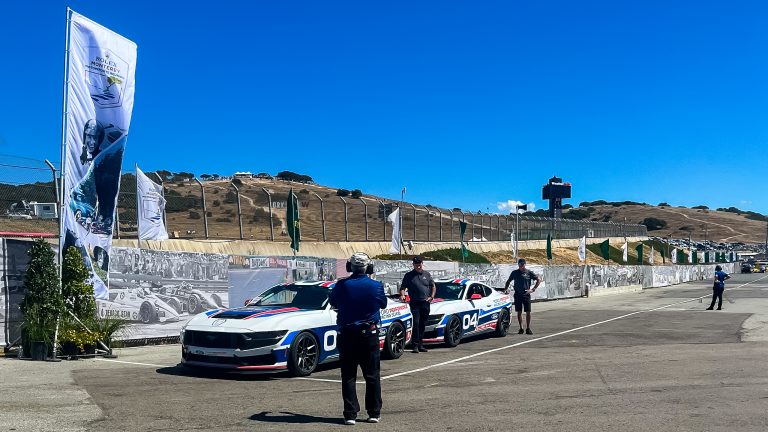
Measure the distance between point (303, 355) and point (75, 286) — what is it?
4.23m

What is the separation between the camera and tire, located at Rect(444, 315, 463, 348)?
15.2 meters

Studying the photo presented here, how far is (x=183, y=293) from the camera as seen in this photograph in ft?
51.1

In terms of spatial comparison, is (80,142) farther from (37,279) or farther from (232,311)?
(232,311)

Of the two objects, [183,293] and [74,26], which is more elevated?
[74,26]

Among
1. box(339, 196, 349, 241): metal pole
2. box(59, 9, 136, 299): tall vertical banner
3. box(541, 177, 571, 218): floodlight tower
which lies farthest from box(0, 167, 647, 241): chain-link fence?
box(541, 177, 571, 218): floodlight tower

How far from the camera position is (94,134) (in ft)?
41.6

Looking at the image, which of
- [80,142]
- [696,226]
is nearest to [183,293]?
[80,142]

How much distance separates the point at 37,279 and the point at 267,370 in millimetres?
4293

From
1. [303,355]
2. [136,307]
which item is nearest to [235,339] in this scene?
[303,355]

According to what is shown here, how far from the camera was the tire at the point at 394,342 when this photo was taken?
12891 millimetres

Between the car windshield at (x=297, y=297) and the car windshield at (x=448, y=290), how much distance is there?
4652 millimetres

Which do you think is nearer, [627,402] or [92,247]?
[627,402]

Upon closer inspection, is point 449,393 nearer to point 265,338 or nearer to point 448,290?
point 265,338

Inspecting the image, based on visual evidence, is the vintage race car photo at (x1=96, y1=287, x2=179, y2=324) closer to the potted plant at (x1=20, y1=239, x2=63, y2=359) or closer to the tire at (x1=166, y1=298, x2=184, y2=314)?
the tire at (x1=166, y1=298, x2=184, y2=314)
